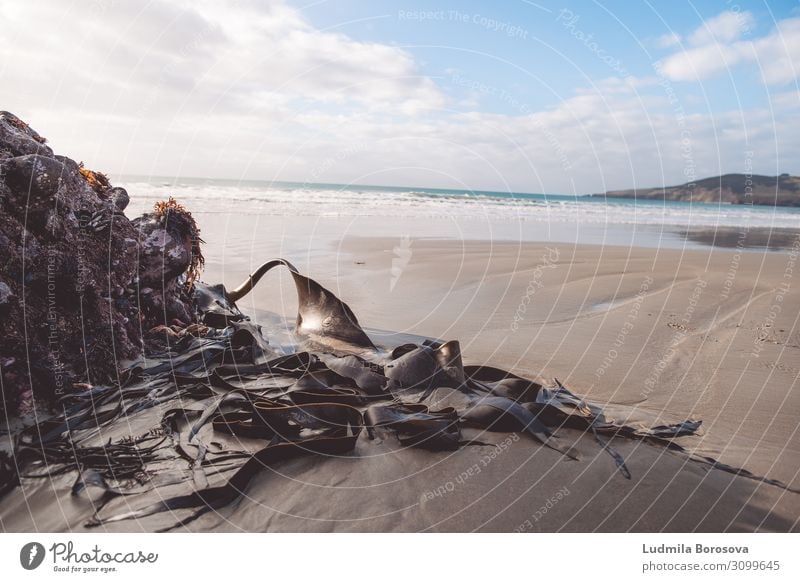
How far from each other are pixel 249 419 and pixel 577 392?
83.0 inches

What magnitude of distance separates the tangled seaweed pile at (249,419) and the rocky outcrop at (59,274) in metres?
0.20

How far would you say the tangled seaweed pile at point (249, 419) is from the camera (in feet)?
7.02

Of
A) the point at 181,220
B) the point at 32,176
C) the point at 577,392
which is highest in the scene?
the point at 32,176

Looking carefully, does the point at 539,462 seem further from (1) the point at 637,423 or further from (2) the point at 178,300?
(2) the point at 178,300

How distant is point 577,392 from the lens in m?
3.38

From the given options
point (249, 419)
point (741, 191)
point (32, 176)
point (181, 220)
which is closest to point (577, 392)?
point (249, 419)

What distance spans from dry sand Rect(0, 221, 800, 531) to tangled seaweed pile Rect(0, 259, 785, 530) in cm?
8

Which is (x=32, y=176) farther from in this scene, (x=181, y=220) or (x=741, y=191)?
(x=741, y=191)

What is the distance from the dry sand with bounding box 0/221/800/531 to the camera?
203 centimetres

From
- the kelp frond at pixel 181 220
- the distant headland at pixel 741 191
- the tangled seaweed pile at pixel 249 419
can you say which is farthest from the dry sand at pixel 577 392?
the distant headland at pixel 741 191

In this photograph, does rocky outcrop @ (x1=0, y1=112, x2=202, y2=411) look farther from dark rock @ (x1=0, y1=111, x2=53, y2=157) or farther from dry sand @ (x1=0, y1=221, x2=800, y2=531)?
dry sand @ (x1=0, y1=221, x2=800, y2=531)

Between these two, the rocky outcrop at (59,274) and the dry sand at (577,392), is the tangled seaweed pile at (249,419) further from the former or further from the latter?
the rocky outcrop at (59,274)

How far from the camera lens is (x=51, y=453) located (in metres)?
2.29

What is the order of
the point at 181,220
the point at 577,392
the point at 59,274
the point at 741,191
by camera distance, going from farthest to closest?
the point at 741,191, the point at 181,220, the point at 577,392, the point at 59,274
